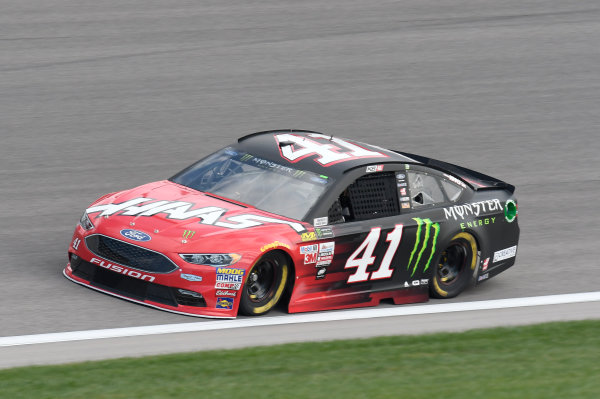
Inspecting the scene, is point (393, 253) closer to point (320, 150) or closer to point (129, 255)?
point (320, 150)

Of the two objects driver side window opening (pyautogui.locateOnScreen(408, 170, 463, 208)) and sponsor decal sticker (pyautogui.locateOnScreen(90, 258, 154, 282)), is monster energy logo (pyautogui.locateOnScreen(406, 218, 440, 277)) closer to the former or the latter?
driver side window opening (pyautogui.locateOnScreen(408, 170, 463, 208))

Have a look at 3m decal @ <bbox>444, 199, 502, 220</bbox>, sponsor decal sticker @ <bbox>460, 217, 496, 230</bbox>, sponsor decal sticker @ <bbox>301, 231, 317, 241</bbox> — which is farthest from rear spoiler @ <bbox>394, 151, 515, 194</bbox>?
sponsor decal sticker @ <bbox>301, 231, 317, 241</bbox>

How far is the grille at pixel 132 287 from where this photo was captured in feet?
26.9

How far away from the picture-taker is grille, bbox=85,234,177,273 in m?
8.16

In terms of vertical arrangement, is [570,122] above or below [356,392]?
above

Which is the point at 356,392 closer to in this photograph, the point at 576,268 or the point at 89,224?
the point at 89,224

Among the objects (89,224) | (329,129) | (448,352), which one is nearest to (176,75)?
(329,129)

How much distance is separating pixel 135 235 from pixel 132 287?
42 centimetres

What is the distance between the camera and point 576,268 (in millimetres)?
10680

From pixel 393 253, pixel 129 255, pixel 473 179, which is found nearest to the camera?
pixel 129 255

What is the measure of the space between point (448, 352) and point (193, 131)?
7.58 metres

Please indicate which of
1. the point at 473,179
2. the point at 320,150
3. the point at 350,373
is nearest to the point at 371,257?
the point at 320,150

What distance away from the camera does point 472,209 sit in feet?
32.4

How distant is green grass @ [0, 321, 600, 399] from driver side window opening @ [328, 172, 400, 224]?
149 cm
